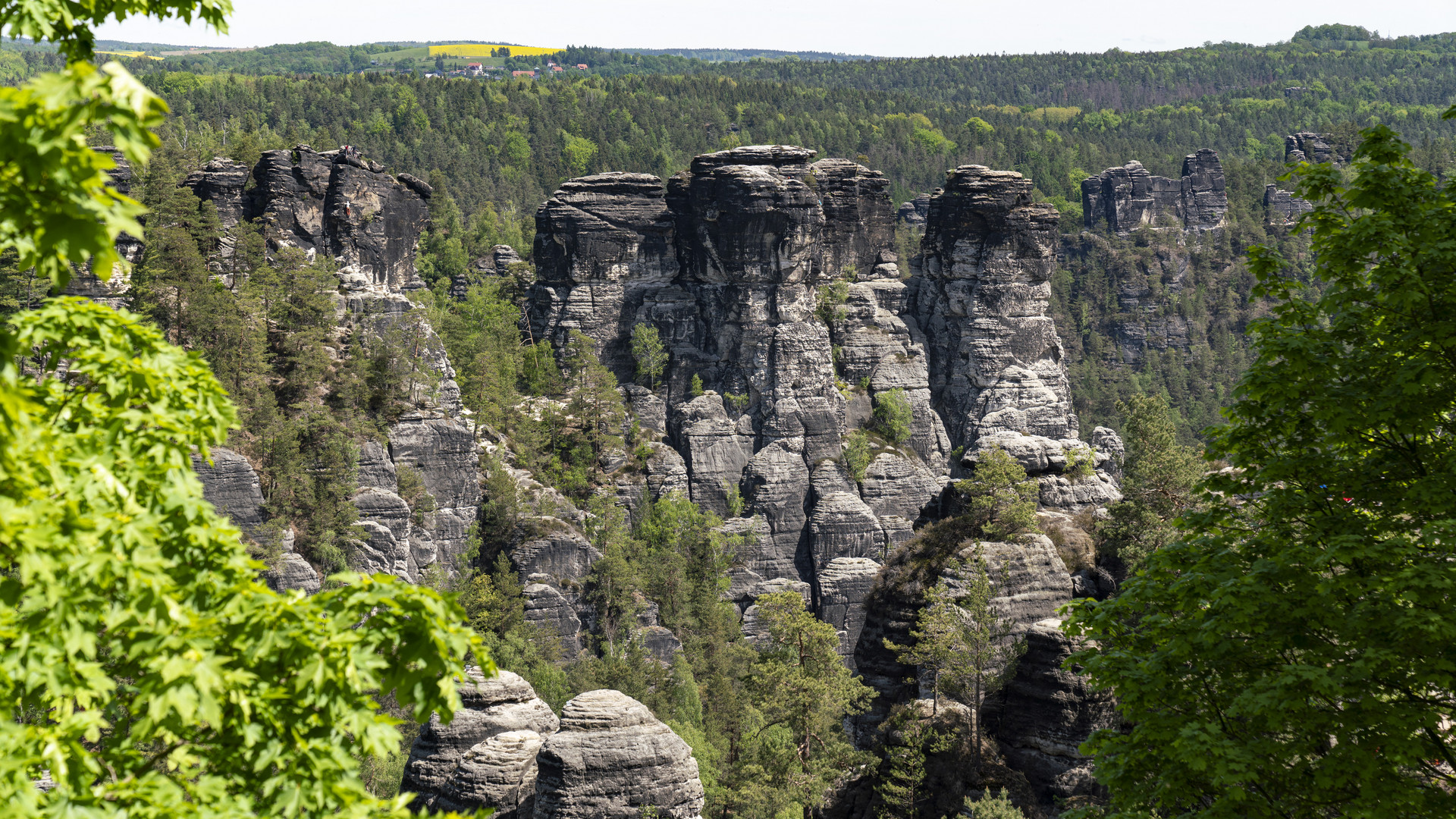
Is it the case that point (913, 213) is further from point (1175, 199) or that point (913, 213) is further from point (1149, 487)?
point (1149, 487)

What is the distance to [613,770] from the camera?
31328 mm

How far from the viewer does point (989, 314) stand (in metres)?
95.3

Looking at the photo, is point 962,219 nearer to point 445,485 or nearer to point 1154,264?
point 445,485

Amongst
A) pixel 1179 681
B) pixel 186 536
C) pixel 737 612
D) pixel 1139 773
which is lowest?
pixel 737 612

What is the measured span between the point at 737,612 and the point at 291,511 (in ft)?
108

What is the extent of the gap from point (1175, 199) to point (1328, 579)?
160716 millimetres

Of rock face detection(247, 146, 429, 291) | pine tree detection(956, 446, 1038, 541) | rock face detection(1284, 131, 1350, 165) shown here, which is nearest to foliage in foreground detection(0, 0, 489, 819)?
pine tree detection(956, 446, 1038, 541)

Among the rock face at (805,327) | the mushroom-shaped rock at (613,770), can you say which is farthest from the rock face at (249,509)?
the rock face at (805,327)

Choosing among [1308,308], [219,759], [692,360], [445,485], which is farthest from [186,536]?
[692,360]

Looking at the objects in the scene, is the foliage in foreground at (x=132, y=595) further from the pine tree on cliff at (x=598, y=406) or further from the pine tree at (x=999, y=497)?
the pine tree on cliff at (x=598, y=406)

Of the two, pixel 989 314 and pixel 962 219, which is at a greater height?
pixel 962 219

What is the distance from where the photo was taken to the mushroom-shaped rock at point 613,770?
3114 centimetres

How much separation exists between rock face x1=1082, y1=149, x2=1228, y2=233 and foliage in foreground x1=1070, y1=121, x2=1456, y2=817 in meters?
153

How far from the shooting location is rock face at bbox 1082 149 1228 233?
157000mm
